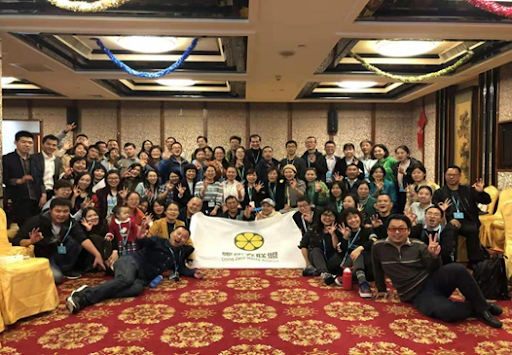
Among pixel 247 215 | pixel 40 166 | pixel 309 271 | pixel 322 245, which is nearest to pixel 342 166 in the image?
pixel 247 215

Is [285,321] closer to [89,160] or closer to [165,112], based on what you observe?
[89,160]

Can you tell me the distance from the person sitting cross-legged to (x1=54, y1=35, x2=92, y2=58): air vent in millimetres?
2858

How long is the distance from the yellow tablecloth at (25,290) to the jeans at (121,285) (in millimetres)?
298

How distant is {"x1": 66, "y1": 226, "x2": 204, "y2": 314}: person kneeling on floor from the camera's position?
3.54m

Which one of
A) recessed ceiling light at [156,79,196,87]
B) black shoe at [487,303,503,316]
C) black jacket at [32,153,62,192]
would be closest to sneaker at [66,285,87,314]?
black jacket at [32,153,62,192]

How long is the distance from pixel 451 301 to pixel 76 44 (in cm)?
616

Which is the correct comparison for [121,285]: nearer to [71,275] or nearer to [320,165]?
[71,275]

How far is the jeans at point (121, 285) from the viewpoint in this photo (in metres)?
3.55

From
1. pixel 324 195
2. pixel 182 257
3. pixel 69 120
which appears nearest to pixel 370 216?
pixel 324 195

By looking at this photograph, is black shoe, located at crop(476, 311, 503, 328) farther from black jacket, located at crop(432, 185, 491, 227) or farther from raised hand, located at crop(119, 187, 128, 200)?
raised hand, located at crop(119, 187, 128, 200)

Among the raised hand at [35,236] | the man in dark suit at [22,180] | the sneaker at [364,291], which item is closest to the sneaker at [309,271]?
the sneaker at [364,291]

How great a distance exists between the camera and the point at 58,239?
13.8ft

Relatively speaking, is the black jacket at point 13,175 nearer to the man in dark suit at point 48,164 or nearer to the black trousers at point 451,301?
the man in dark suit at point 48,164

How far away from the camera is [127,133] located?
1062cm
